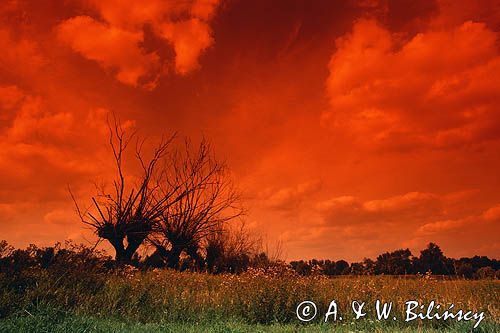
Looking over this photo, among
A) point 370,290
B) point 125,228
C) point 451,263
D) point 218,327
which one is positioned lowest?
point 218,327

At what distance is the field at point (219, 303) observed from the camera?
26.2 ft

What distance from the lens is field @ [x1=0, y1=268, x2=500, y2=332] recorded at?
798 cm

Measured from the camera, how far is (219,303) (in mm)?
10375

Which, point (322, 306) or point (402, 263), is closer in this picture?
point (322, 306)

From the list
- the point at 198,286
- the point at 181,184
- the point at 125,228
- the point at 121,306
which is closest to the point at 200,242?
the point at 181,184

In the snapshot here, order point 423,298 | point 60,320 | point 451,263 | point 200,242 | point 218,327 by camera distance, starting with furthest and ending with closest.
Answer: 1. point 200,242
2. point 451,263
3. point 423,298
4. point 60,320
5. point 218,327

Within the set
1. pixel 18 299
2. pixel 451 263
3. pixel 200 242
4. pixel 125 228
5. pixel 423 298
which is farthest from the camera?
pixel 200 242

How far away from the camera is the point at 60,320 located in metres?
8.05

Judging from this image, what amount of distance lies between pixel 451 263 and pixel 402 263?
92.3 inches

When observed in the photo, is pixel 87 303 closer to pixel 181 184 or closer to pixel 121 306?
pixel 121 306
